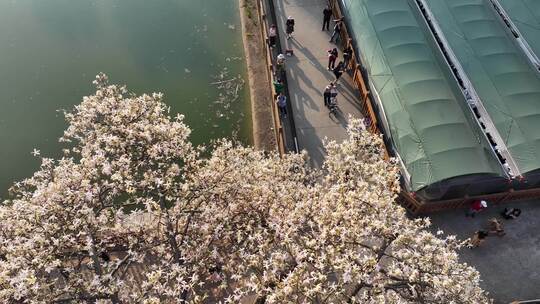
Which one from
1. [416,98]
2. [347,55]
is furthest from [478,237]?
[347,55]

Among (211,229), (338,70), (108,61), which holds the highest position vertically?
(108,61)

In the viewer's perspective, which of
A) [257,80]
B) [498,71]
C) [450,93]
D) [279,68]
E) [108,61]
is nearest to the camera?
[450,93]

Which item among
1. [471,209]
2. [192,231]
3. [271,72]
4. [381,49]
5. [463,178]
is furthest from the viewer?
[271,72]

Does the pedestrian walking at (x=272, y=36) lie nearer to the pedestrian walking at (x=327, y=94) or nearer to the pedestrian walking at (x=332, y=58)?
the pedestrian walking at (x=332, y=58)

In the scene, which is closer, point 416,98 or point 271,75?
point 416,98

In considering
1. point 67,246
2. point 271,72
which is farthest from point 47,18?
point 67,246

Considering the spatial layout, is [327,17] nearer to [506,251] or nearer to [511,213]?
[511,213]

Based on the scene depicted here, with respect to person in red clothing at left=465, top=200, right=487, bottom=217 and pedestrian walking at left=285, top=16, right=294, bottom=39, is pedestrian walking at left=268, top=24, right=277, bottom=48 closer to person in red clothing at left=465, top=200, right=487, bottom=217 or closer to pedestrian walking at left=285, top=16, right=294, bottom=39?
pedestrian walking at left=285, top=16, right=294, bottom=39

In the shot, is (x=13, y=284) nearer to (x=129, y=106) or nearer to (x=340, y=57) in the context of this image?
(x=129, y=106)
